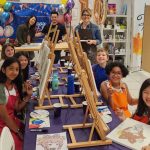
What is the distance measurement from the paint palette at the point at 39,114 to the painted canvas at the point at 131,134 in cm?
59

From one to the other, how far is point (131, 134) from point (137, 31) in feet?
18.5

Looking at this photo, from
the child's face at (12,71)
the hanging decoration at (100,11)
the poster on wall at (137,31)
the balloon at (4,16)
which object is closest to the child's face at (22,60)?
the child's face at (12,71)

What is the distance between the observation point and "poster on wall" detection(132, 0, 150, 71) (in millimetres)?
6617

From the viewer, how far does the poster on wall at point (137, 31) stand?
662 cm

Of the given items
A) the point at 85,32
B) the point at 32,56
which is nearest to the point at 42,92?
the point at 85,32

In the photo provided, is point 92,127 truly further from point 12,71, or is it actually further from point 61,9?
point 61,9

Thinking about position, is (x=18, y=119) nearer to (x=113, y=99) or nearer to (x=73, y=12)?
(x=113, y=99)

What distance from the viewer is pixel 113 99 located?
240 centimetres

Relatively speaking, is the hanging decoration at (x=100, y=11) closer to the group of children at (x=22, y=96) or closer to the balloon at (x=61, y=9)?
the balloon at (x=61, y=9)

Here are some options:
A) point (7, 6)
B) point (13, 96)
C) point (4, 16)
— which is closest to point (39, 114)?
point (13, 96)

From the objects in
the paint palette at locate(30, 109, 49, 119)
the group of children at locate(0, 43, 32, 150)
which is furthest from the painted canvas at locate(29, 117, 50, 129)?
the group of children at locate(0, 43, 32, 150)

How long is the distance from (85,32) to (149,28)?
282 cm

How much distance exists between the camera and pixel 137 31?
6.82 metres

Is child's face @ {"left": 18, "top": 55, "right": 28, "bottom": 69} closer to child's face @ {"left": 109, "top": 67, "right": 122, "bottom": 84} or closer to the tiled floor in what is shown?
child's face @ {"left": 109, "top": 67, "right": 122, "bottom": 84}
